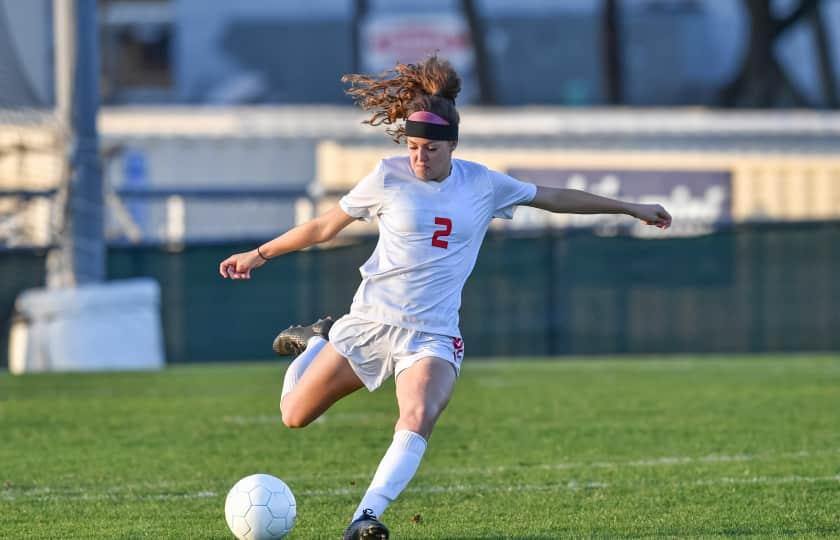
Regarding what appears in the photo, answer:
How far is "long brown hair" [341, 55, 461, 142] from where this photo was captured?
685 centimetres

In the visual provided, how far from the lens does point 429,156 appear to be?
6.82m

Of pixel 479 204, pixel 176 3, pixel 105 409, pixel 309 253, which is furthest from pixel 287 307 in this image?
pixel 176 3

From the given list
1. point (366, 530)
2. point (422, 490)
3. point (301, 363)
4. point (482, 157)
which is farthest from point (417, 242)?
point (482, 157)

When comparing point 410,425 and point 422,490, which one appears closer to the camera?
point 410,425

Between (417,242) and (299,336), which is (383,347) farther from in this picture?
(299,336)

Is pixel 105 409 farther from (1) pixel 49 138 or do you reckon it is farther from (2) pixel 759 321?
(2) pixel 759 321

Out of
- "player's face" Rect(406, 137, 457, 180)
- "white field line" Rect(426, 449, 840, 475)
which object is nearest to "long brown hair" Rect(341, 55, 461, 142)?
"player's face" Rect(406, 137, 457, 180)

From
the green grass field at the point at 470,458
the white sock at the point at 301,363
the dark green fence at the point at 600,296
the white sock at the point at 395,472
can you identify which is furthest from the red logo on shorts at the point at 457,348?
the dark green fence at the point at 600,296

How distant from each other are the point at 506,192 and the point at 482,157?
2134 cm

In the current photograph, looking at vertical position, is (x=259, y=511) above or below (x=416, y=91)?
below

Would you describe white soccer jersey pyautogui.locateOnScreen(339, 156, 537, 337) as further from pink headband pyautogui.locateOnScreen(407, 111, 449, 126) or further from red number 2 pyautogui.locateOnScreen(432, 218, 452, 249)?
pink headband pyautogui.locateOnScreen(407, 111, 449, 126)

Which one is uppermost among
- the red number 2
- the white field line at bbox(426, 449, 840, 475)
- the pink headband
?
the pink headband

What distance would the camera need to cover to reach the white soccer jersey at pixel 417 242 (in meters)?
6.91

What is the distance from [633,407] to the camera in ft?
40.1
